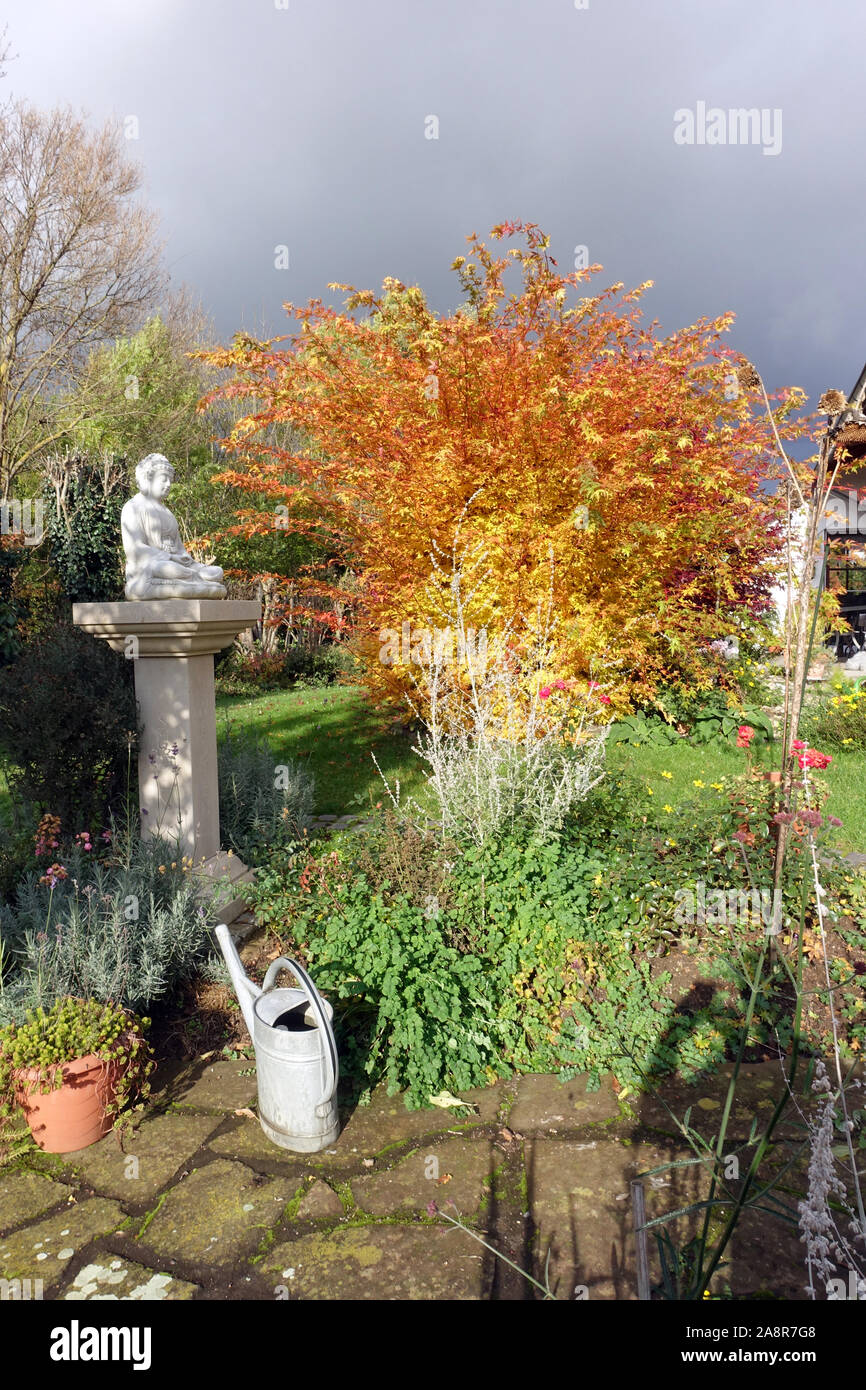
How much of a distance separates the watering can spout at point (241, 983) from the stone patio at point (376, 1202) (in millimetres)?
386

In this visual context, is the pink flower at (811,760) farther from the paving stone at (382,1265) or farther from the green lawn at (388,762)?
the paving stone at (382,1265)

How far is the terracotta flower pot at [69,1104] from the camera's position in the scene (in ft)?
8.07

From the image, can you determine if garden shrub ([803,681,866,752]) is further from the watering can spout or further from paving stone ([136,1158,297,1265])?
paving stone ([136,1158,297,1265])

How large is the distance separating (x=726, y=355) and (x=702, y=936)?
4.92 m

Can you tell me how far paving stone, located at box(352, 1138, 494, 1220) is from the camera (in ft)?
7.30

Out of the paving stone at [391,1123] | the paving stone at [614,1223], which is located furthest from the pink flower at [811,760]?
the paving stone at [391,1123]

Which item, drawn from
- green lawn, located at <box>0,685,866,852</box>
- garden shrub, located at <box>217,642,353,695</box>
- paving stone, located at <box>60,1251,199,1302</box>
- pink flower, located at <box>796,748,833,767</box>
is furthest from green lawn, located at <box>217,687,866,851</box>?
paving stone, located at <box>60,1251,199,1302</box>

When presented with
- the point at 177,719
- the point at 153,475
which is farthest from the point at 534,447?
the point at 177,719

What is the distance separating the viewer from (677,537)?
20.9 ft

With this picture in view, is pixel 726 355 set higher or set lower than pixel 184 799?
higher

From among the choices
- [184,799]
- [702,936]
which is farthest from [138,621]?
[702,936]
